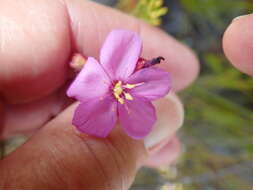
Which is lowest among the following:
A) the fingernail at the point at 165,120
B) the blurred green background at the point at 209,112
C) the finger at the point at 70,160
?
the blurred green background at the point at 209,112

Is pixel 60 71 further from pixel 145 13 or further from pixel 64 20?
pixel 145 13

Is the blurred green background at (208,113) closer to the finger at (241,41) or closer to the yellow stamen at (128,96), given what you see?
the finger at (241,41)

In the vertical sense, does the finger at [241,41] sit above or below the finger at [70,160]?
above

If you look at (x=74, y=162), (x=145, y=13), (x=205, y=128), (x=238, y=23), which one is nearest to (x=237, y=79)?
(x=205, y=128)

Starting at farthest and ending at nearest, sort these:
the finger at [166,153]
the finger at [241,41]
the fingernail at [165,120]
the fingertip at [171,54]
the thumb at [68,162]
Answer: the finger at [166,153]
the fingertip at [171,54]
the fingernail at [165,120]
the finger at [241,41]
the thumb at [68,162]

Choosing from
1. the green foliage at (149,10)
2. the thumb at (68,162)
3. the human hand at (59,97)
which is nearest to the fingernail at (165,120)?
the human hand at (59,97)

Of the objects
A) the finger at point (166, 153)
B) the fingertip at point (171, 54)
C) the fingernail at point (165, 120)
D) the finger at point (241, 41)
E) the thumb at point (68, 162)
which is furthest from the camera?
the finger at point (166, 153)

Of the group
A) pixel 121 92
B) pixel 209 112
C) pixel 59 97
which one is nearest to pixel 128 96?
pixel 121 92

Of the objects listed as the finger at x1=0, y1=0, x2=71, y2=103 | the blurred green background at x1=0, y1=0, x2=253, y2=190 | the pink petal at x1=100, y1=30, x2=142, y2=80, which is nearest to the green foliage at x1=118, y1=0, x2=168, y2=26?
the blurred green background at x1=0, y1=0, x2=253, y2=190
